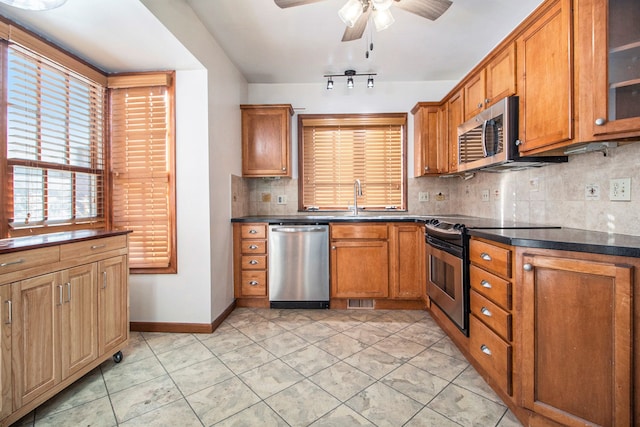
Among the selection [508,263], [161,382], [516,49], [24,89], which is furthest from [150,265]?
[516,49]

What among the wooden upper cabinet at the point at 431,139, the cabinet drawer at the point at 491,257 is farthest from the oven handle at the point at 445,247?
the wooden upper cabinet at the point at 431,139

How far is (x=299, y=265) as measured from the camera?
294 cm

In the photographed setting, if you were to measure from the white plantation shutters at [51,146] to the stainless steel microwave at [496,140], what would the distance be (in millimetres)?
3118

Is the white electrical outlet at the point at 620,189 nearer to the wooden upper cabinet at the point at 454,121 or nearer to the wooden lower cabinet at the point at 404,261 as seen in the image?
the wooden upper cabinet at the point at 454,121

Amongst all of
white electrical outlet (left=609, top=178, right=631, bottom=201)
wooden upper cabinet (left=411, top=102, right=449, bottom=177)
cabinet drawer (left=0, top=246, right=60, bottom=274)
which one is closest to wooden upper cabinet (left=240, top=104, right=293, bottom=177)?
wooden upper cabinet (left=411, top=102, right=449, bottom=177)

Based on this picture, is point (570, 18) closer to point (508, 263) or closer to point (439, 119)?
point (508, 263)

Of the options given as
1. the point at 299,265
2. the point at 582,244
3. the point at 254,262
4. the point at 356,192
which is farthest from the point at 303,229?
the point at 582,244

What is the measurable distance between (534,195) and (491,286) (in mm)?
1008

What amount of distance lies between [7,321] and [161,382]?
86 cm

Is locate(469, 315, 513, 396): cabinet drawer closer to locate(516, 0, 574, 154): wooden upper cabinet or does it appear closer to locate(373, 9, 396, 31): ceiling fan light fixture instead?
locate(516, 0, 574, 154): wooden upper cabinet

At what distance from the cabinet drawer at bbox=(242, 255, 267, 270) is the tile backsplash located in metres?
0.52

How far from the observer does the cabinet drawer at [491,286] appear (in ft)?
4.88

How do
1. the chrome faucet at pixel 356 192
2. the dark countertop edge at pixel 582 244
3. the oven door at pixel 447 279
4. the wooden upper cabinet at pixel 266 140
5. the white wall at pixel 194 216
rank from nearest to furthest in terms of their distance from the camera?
the dark countertop edge at pixel 582 244, the oven door at pixel 447 279, the white wall at pixel 194 216, the wooden upper cabinet at pixel 266 140, the chrome faucet at pixel 356 192

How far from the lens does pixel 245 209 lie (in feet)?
11.1
